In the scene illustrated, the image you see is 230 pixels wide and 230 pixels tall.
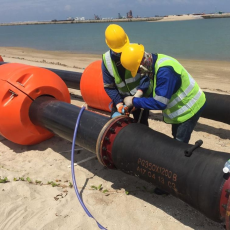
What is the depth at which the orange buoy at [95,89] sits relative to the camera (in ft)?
17.3

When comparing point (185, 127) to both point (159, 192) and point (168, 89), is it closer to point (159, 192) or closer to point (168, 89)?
point (168, 89)

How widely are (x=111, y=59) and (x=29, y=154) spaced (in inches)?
77.6

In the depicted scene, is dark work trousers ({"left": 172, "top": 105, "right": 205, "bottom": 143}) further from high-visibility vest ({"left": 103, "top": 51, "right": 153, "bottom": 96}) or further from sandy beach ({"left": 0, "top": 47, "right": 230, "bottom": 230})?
sandy beach ({"left": 0, "top": 47, "right": 230, "bottom": 230})

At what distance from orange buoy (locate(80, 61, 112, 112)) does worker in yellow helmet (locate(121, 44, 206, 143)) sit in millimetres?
2351

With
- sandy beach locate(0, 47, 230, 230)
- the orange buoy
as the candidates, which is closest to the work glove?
sandy beach locate(0, 47, 230, 230)

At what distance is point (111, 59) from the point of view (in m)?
3.30

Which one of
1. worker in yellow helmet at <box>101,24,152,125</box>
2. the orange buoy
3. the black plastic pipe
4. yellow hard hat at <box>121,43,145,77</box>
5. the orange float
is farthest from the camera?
the orange buoy

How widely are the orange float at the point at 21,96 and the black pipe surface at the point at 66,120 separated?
12cm

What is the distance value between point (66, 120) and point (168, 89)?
1438mm

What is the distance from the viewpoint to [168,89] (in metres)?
2.56

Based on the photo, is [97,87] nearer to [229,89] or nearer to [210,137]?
[210,137]

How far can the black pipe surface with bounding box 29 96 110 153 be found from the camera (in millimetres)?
3072

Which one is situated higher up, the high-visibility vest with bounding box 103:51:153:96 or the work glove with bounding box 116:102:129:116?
the high-visibility vest with bounding box 103:51:153:96

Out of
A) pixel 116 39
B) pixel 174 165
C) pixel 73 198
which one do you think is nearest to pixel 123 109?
pixel 116 39
